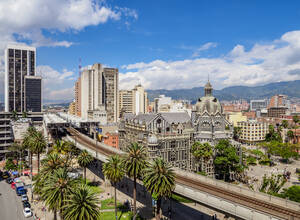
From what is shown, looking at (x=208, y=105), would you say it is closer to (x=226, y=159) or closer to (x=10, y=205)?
(x=226, y=159)

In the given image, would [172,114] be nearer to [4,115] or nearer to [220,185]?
[220,185]

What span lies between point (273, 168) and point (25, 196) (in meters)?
124

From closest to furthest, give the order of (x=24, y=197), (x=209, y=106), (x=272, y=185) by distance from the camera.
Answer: (x=272, y=185) < (x=24, y=197) < (x=209, y=106)

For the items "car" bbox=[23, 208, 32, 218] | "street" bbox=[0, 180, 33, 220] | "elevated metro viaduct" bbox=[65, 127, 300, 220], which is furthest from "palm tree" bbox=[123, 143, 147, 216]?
"street" bbox=[0, 180, 33, 220]

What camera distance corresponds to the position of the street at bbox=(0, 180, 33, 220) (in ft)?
256

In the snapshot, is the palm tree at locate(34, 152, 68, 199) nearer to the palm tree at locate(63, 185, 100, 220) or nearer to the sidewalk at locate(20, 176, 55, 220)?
the sidewalk at locate(20, 176, 55, 220)

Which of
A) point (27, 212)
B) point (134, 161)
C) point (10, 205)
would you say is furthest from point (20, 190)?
point (134, 161)

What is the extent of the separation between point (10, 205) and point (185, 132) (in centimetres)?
7772

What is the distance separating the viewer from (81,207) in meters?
46.5

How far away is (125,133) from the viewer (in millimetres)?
141625

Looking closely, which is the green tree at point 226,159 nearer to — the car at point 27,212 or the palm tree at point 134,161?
the palm tree at point 134,161

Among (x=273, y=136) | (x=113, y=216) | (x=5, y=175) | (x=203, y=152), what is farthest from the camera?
(x=273, y=136)

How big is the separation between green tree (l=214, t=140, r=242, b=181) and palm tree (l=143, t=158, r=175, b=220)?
159 feet

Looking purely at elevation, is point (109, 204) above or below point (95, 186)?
below
